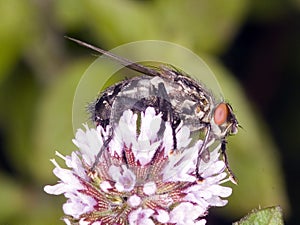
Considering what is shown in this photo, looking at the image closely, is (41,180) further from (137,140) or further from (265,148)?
(137,140)

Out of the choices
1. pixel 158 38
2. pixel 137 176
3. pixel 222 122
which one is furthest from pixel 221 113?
pixel 158 38

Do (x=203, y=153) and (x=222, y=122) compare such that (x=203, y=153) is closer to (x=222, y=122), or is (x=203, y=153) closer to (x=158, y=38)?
(x=222, y=122)

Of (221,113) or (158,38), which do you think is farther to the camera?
(158,38)

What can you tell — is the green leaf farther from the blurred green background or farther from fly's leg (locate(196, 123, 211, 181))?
the blurred green background

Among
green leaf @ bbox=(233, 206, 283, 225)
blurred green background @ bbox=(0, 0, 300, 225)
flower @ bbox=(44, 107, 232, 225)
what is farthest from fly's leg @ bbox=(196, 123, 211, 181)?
blurred green background @ bbox=(0, 0, 300, 225)

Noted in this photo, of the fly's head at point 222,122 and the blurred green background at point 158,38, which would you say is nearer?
the fly's head at point 222,122

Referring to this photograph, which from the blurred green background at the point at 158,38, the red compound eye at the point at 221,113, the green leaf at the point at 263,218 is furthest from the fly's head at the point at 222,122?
the blurred green background at the point at 158,38

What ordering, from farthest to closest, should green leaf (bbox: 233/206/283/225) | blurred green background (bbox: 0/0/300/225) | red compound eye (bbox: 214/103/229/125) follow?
blurred green background (bbox: 0/0/300/225), red compound eye (bbox: 214/103/229/125), green leaf (bbox: 233/206/283/225)

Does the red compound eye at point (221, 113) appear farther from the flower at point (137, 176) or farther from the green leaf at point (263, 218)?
the green leaf at point (263, 218)
